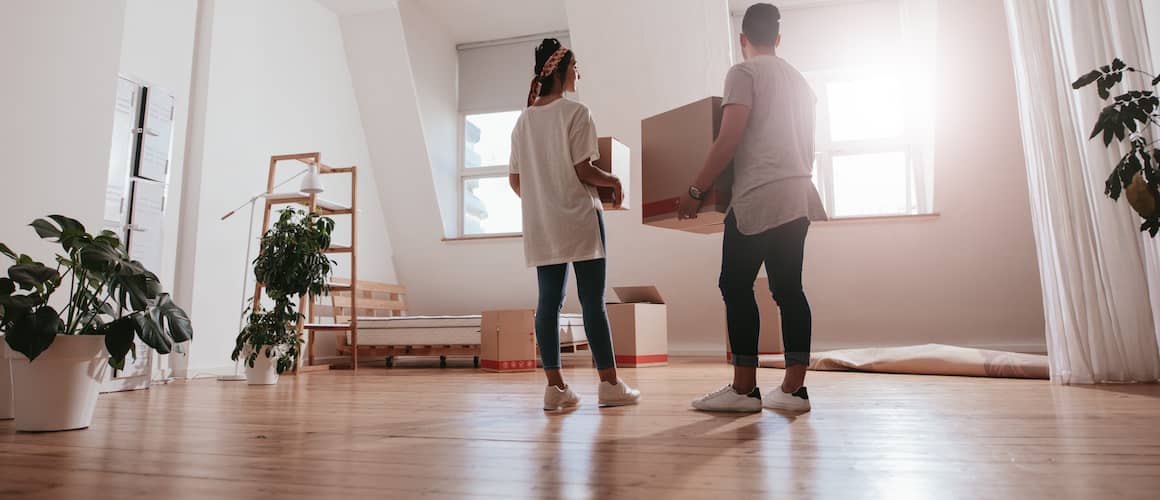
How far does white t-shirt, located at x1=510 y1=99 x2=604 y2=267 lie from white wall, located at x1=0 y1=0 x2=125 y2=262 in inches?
54.6

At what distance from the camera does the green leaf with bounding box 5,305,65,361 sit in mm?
1525

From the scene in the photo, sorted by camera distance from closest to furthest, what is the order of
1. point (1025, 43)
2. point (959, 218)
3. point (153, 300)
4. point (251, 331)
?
point (153, 300), point (1025, 43), point (251, 331), point (959, 218)

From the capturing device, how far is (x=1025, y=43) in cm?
267

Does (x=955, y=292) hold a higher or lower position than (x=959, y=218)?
lower

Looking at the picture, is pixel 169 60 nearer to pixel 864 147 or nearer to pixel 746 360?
pixel 746 360

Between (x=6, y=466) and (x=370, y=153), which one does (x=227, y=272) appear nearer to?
(x=370, y=153)

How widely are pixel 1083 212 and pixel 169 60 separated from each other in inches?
162

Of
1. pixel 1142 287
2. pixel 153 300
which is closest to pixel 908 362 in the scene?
pixel 1142 287

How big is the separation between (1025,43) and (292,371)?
3.75 metres

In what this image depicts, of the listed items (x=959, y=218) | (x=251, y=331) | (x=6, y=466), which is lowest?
(x=6, y=466)

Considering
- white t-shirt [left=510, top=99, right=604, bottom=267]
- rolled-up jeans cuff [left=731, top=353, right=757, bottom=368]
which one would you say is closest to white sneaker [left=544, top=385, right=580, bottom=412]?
white t-shirt [left=510, top=99, right=604, bottom=267]

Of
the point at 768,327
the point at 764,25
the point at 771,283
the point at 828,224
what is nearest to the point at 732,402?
the point at 771,283

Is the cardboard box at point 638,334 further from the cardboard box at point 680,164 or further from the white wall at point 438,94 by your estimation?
the cardboard box at point 680,164

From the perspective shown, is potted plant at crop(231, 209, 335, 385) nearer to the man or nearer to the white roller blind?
the man
